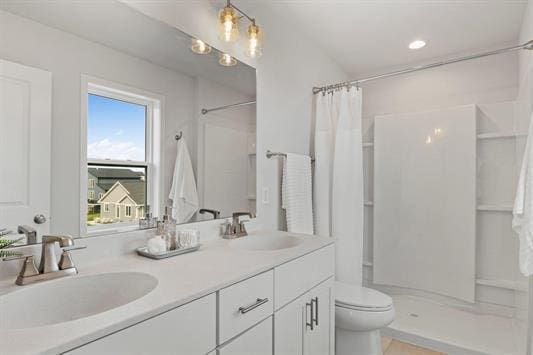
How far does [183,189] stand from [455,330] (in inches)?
86.7

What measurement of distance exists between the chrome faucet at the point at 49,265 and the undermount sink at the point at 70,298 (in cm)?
4

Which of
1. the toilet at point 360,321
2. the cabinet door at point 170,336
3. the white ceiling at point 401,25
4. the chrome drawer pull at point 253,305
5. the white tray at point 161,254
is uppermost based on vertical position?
the white ceiling at point 401,25

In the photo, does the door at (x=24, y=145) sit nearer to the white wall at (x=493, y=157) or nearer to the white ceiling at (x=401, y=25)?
the white ceiling at (x=401, y=25)

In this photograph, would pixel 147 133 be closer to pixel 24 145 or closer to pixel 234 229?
pixel 24 145

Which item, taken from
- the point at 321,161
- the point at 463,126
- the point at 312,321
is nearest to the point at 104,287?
the point at 312,321

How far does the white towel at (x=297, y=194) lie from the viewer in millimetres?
2057

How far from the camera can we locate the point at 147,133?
1.35 m

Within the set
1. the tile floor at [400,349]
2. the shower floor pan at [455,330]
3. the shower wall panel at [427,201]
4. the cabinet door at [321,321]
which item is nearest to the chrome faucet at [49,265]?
the cabinet door at [321,321]

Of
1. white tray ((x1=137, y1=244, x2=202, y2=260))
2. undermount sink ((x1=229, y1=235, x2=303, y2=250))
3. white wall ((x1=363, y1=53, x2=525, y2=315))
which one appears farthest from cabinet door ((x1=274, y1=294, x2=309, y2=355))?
white wall ((x1=363, y1=53, x2=525, y2=315))

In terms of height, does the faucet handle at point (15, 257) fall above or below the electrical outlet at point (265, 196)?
below

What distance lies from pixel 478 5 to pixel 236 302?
2.39 m

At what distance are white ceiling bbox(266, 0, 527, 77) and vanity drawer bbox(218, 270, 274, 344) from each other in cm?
176

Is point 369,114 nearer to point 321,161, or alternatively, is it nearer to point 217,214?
Answer: point 321,161

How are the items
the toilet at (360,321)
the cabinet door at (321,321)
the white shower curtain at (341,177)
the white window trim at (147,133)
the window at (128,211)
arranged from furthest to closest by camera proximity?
the white shower curtain at (341,177)
the toilet at (360,321)
the cabinet door at (321,321)
the window at (128,211)
the white window trim at (147,133)
